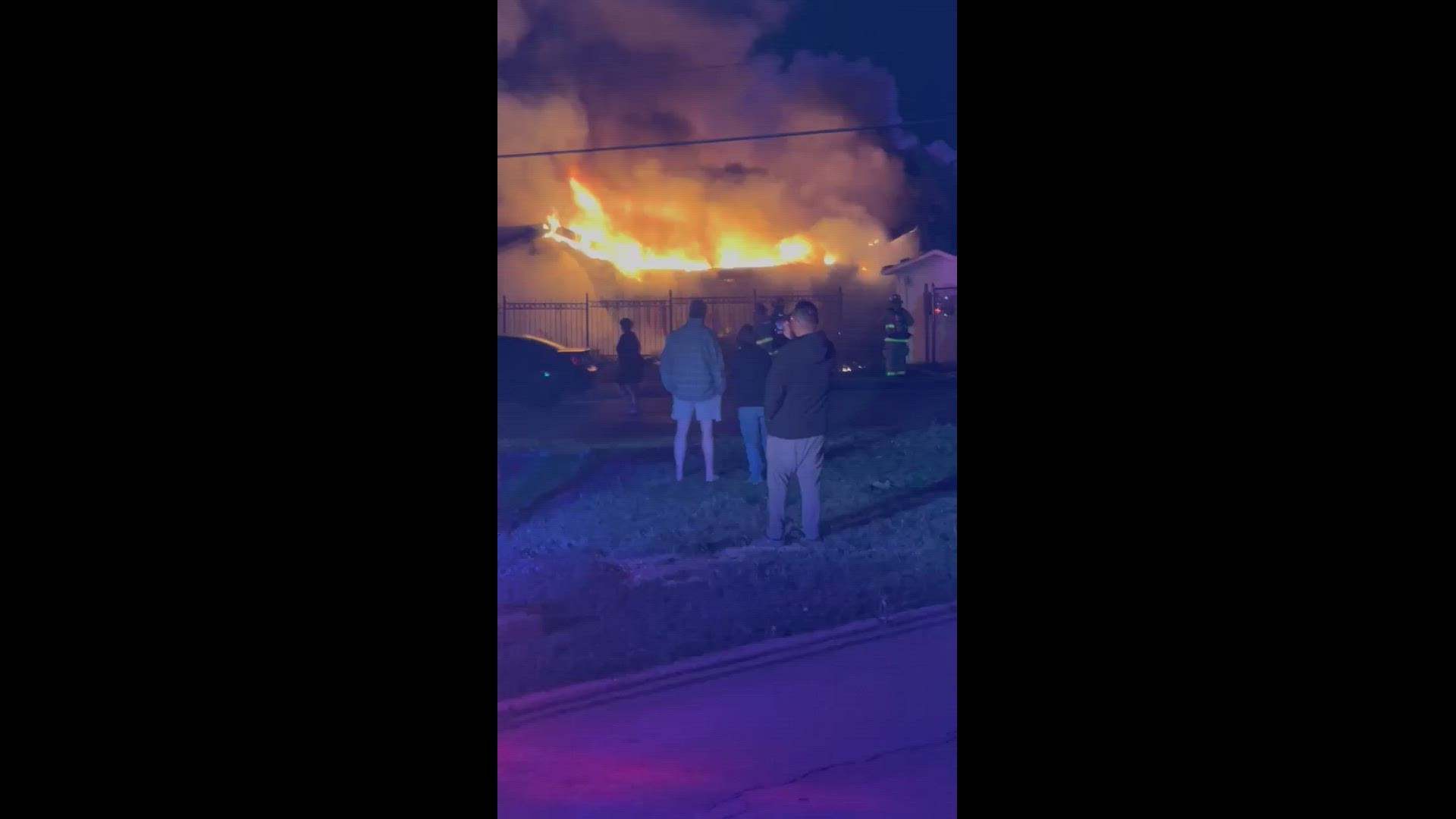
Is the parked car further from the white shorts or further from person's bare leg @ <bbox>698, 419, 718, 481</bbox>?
the white shorts

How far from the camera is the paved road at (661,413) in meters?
12.0

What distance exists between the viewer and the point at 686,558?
6855 millimetres

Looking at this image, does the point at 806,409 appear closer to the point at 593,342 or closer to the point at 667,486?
the point at 667,486

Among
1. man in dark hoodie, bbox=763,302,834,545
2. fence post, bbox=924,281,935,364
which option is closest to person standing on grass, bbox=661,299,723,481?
man in dark hoodie, bbox=763,302,834,545

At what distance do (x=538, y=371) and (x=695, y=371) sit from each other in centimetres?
591

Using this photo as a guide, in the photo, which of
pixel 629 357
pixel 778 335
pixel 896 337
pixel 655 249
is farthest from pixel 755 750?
pixel 655 249

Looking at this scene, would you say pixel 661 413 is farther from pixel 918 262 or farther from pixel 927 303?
pixel 927 303

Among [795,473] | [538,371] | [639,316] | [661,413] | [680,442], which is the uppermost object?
[639,316]

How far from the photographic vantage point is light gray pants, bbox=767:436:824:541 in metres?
6.75

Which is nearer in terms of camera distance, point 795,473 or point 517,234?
point 795,473

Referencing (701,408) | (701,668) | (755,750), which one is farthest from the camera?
(701,408)

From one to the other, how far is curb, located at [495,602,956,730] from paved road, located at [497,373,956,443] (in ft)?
18.7

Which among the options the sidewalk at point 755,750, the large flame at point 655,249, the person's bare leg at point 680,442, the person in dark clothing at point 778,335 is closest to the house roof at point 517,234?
the large flame at point 655,249

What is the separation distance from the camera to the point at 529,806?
12.4 ft
